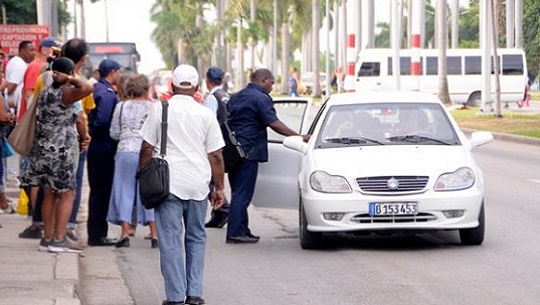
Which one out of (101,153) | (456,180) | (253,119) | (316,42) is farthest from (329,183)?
(316,42)

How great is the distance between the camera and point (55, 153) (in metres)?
12.4

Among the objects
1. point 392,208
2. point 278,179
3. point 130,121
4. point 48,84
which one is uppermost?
point 48,84

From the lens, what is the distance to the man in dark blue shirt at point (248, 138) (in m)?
14.1

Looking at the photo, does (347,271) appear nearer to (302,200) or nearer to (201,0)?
(302,200)

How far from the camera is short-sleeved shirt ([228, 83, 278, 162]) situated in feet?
46.2

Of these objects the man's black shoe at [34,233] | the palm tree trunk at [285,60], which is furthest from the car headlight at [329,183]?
the palm tree trunk at [285,60]

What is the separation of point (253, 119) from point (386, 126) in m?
1.39

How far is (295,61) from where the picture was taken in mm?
197875

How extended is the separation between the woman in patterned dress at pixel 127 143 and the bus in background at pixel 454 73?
46616 mm

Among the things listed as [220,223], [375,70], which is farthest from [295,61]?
[220,223]

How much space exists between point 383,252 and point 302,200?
927mm

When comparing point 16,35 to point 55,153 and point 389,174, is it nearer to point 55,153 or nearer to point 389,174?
point 55,153

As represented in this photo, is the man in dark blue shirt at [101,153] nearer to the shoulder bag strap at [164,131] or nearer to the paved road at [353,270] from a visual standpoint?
the paved road at [353,270]

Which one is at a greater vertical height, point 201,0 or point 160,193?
point 201,0
